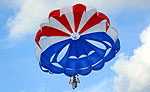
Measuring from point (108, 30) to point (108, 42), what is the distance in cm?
88

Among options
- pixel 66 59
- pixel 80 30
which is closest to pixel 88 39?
pixel 80 30

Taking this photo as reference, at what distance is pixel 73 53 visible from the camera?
21531 millimetres

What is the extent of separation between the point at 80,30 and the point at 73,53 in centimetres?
174

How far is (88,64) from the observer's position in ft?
69.9

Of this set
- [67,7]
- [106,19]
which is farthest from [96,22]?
[67,7]

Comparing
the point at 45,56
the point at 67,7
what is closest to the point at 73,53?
the point at 45,56

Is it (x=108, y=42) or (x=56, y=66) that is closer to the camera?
(x=108, y=42)

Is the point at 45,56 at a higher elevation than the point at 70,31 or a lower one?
lower

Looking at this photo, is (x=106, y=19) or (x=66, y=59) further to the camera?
(x=66, y=59)

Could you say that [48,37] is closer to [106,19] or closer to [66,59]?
[66,59]

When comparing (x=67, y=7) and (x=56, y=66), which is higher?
(x=67, y=7)

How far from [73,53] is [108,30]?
2980 mm

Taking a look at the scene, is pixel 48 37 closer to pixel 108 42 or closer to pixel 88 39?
pixel 88 39

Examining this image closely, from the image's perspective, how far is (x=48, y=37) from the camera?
20688 millimetres
